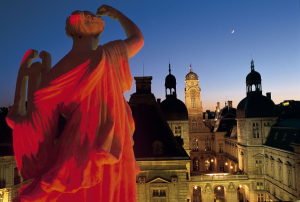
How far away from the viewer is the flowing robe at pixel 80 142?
246 cm

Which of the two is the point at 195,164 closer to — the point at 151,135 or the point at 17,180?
the point at 17,180

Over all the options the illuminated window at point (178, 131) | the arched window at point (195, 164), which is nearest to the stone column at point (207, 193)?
the illuminated window at point (178, 131)

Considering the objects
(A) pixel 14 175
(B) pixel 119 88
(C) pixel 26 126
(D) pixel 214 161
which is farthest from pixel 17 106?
(D) pixel 214 161

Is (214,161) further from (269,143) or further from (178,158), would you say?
(178,158)

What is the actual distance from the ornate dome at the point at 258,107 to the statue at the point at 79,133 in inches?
1491

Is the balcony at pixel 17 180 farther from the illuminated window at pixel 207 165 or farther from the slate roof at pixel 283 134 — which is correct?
the illuminated window at pixel 207 165

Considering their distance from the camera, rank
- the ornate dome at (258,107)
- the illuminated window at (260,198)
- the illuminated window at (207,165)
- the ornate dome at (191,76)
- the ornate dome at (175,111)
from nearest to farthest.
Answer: the illuminated window at (260,198)
the ornate dome at (175,111)
the ornate dome at (258,107)
the illuminated window at (207,165)
the ornate dome at (191,76)

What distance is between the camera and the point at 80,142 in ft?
8.39

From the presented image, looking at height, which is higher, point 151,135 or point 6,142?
point 151,135

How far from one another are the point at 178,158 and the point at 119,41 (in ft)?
44.0

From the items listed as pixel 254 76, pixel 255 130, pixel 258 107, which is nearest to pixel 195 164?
pixel 255 130

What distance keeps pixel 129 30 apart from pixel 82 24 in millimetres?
761

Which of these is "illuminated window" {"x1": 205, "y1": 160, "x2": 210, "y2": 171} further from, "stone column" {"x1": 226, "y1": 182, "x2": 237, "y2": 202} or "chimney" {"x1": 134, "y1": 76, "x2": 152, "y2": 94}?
"chimney" {"x1": 134, "y1": 76, "x2": 152, "y2": 94}

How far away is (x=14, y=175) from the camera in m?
23.9
